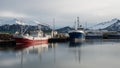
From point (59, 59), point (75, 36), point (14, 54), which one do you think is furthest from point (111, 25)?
point (59, 59)

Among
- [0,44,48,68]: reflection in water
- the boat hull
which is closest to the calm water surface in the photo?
[0,44,48,68]: reflection in water

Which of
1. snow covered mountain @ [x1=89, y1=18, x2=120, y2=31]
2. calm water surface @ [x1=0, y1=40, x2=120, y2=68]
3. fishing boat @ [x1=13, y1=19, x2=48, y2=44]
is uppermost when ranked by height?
snow covered mountain @ [x1=89, y1=18, x2=120, y2=31]

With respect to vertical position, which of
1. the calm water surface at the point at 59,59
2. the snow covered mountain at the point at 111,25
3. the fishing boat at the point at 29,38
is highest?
the snow covered mountain at the point at 111,25

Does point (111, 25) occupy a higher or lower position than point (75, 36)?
higher

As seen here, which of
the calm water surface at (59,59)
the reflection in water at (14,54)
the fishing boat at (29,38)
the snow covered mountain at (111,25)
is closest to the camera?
the calm water surface at (59,59)

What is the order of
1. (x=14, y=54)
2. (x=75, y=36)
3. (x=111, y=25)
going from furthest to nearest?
(x=111, y=25) → (x=75, y=36) → (x=14, y=54)

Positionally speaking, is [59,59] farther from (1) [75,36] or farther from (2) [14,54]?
(1) [75,36]

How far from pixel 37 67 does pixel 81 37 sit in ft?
141

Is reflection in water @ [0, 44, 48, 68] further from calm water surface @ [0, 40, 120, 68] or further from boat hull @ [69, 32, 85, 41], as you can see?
boat hull @ [69, 32, 85, 41]

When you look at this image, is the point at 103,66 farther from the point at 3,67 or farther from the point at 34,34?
the point at 34,34

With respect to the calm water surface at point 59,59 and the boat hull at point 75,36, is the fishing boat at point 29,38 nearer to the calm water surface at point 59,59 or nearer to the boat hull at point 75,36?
the boat hull at point 75,36

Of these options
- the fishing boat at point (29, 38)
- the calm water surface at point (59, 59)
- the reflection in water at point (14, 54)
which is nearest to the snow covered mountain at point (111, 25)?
the fishing boat at point (29, 38)

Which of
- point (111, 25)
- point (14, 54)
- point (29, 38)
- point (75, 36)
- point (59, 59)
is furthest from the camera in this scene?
point (111, 25)

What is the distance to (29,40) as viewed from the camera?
4284 centimetres
